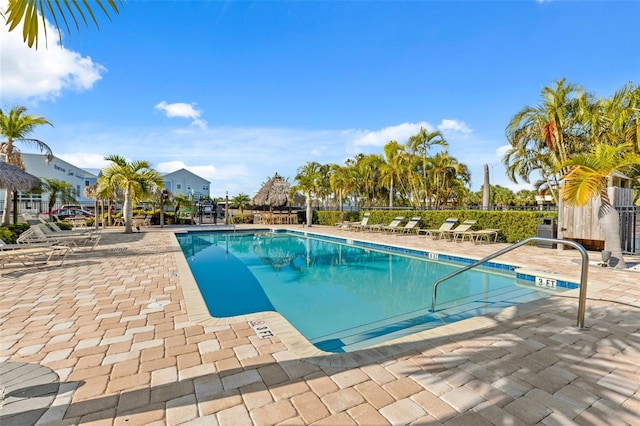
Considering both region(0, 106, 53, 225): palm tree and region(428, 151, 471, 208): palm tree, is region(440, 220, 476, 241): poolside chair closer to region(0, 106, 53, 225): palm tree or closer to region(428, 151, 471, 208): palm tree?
region(428, 151, 471, 208): palm tree

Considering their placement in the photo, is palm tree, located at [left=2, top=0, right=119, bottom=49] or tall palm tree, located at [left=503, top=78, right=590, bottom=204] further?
Answer: tall palm tree, located at [left=503, top=78, right=590, bottom=204]

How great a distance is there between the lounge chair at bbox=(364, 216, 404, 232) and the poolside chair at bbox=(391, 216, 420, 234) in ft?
0.85


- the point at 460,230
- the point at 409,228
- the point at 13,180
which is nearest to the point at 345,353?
the point at 460,230

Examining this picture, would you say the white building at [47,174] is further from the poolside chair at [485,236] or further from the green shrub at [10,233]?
the poolside chair at [485,236]

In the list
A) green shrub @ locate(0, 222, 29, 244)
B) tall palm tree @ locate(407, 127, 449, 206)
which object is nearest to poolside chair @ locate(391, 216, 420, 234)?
tall palm tree @ locate(407, 127, 449, 206)

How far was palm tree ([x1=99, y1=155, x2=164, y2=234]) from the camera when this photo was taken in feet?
48.8

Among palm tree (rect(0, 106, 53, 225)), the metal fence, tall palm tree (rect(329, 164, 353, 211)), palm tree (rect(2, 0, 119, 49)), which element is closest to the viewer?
palm tree (rect(2, 0, 119, 49))

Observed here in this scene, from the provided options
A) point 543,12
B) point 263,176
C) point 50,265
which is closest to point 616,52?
point 543,12

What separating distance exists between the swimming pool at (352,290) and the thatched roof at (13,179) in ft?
18.0

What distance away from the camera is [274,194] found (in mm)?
25141

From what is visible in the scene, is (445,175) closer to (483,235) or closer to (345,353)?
(483,235)

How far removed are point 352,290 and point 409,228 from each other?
349 inches

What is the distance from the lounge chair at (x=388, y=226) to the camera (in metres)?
15.5

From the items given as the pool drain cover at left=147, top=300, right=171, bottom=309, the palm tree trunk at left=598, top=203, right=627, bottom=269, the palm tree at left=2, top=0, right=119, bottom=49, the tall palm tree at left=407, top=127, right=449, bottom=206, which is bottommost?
the pool drain cover at left=147, top=300, right=171, bottom=309
